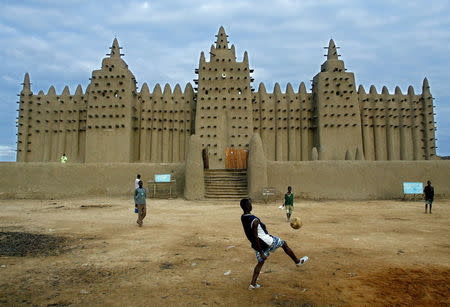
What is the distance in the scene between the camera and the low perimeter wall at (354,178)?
17141mm

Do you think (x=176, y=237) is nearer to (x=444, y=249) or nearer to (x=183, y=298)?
(x=183, y=298)

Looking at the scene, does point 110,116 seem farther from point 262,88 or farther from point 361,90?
point 361,90

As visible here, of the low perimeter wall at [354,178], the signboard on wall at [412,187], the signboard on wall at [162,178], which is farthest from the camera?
the signboard on wall at [162,178]

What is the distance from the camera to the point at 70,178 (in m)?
17.8

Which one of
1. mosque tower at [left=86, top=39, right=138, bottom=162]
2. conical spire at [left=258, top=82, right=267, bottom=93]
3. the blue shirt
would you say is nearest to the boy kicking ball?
the blue shirt

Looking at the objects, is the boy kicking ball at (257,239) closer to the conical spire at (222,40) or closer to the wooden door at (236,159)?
the wooden door at (236,159)

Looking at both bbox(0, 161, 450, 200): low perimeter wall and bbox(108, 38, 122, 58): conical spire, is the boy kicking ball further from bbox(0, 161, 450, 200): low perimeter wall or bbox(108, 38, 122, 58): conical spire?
bbox(108, 38, 122, 58): conical spire

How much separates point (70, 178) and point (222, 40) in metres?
17.1

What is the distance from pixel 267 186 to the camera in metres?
16.8

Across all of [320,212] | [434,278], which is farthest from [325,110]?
[434,278]

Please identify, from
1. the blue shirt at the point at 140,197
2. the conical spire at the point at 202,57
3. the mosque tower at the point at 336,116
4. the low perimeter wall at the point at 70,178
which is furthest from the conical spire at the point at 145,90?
the blue shirt at the point at 140,197

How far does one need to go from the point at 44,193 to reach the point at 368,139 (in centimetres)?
2406

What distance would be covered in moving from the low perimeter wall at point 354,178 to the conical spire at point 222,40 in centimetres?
1450

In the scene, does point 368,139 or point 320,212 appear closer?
point 320,212
